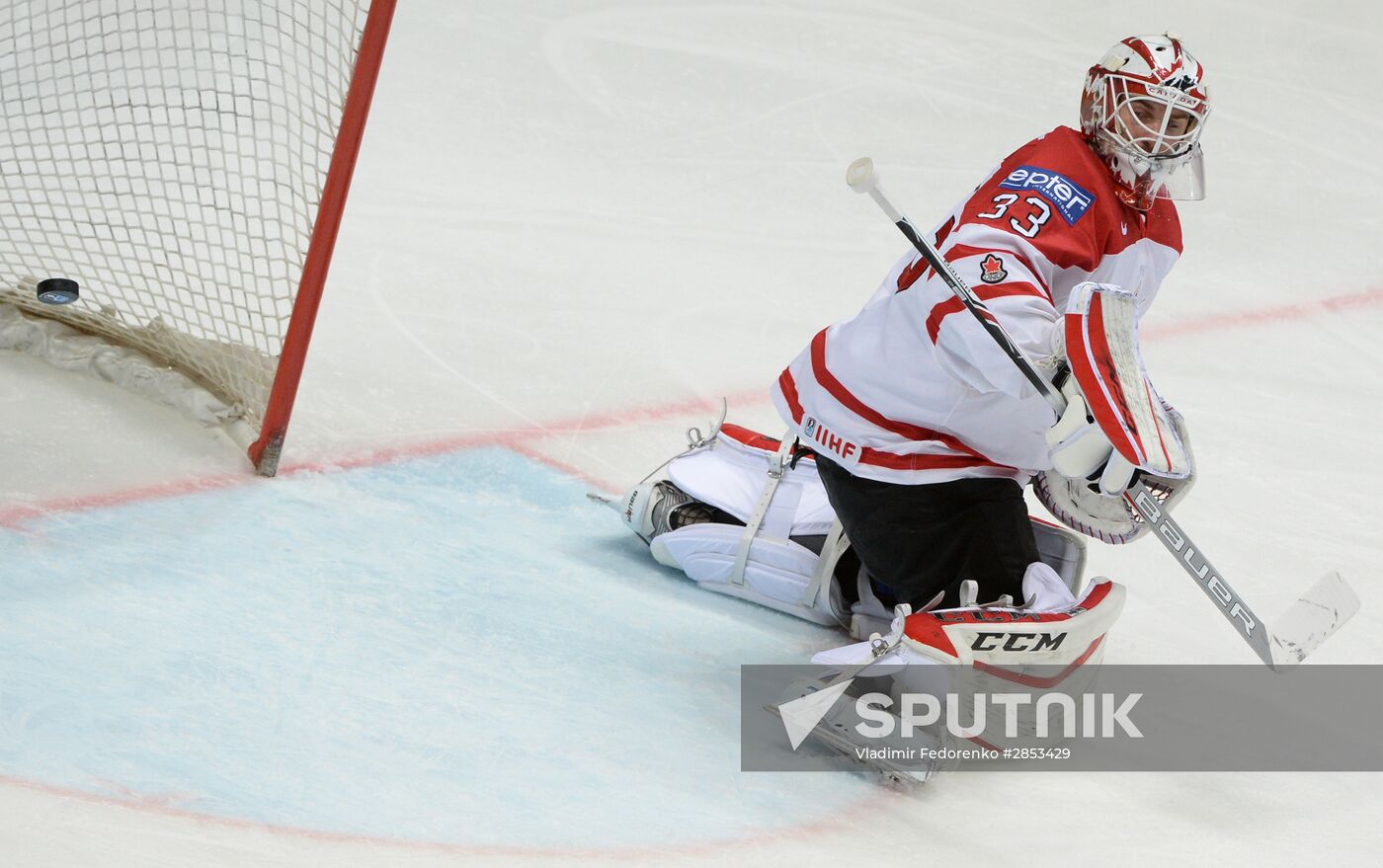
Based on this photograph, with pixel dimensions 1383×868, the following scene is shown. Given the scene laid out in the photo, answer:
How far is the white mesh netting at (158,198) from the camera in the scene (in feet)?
9.34

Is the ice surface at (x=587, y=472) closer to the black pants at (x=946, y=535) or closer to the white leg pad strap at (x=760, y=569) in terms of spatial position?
the white leg pad strap at (x=760, y=569)

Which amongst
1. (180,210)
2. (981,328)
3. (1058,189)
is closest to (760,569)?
(981,328)

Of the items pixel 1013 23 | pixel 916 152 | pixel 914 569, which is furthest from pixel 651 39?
pixel 914 569

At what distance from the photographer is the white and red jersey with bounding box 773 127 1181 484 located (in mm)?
2066

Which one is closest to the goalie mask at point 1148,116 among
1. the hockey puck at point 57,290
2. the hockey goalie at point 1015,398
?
the hockey goalie at point 1015,398

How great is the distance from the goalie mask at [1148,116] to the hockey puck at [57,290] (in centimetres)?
175

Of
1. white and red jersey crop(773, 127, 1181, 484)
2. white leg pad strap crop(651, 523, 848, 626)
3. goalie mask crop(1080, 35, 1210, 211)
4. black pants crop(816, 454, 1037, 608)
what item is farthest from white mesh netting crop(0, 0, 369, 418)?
goalie mask crop(1080, 35, 1210, 211)

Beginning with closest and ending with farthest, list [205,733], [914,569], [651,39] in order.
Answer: [205,733], [914,569], [651,39]

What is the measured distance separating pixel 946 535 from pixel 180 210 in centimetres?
243

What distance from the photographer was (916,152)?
5.09 meters

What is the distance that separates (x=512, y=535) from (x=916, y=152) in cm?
285

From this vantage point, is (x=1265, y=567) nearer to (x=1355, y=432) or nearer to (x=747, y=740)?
(x=1355, y=432)

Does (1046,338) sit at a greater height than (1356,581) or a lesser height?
greater

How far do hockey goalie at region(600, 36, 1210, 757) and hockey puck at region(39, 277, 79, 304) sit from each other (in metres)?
1.29
